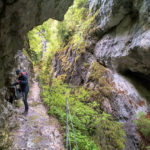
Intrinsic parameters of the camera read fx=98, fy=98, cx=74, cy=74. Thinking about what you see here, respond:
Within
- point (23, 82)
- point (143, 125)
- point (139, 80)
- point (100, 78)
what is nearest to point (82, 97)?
point (100, 78)

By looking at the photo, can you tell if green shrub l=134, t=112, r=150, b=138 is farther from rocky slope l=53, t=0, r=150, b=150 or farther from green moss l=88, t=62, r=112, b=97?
green moss l=88, t=62, r=112, b=97

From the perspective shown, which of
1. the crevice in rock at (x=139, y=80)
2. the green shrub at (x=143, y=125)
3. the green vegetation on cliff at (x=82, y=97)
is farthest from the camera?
the crevice in rock at (x=139, y=80)

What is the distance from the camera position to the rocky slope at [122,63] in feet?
17.4

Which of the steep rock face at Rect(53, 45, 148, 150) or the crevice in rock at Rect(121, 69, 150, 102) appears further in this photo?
the crevice in rock at Rect(121, 69, 150, 102)

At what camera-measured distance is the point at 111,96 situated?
6457 mm

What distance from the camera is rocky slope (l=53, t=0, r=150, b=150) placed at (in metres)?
5.31

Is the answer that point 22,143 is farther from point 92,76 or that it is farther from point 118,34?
point 118,34

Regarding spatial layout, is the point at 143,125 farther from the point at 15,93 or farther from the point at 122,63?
the point at 15,93

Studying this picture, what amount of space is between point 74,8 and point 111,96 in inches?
520

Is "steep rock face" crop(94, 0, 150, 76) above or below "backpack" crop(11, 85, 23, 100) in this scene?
above

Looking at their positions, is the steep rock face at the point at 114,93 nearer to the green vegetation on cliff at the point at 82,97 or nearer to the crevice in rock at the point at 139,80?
the green vegetation on cliff at the point at 82,97

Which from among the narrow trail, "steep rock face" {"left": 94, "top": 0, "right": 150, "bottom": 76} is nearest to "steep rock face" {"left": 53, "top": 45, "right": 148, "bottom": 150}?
"steep rock face" {"left": 94, "top": 0, "right": 150, "bottom": 76}

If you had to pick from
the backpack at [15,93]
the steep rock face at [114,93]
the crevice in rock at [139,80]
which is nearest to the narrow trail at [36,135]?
the backpack at [15,93]

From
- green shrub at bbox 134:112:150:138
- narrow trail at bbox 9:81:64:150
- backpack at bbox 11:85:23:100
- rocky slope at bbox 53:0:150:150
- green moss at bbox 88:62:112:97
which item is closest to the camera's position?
narrow trail at bbox 9:81:64:150
